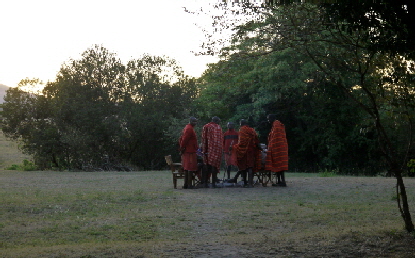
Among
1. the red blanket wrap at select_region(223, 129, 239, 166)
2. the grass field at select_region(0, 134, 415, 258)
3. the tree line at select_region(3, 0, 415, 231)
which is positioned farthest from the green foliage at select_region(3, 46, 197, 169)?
the grass field at select_region(0, 134, 415, 258)

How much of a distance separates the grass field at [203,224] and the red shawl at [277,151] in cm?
189

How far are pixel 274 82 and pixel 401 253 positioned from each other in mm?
24342

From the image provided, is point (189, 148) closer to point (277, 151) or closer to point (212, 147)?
point (212, 147)

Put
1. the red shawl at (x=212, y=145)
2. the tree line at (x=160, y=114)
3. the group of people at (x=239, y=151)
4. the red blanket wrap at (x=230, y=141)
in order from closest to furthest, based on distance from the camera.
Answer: the group of people at (x=239, y=151) < the red shawl at (x=212, y=145) < the red blanket wrap at (x=230, y=141) < the tree line at (x=160, y=114)

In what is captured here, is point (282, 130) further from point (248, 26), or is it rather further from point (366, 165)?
point (366, 165)

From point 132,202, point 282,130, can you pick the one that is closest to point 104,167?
point 282,130

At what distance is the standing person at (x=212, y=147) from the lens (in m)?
17.9

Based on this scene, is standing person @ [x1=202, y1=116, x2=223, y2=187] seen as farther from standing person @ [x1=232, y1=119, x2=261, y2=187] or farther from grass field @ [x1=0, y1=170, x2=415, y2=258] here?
grass field @ [x1=0, y1=170, x2=415, y2=258]

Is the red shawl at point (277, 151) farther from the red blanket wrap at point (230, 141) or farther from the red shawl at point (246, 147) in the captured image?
the red blanket wrap at point (230, 141)

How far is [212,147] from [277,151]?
2.06 meters

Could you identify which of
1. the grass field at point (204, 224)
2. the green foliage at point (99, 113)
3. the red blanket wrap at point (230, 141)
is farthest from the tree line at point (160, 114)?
the grass field at point (204, 224)

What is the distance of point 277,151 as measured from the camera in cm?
1809

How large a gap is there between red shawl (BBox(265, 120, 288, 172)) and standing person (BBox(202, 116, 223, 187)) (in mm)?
1594

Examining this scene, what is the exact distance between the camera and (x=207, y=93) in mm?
36156
